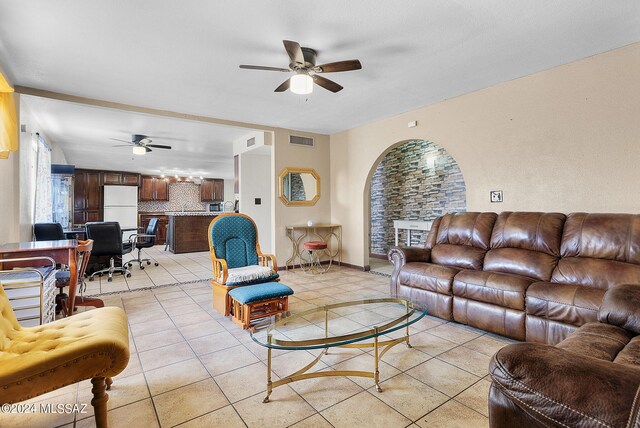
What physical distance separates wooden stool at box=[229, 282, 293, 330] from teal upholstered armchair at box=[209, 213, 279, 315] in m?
0.12

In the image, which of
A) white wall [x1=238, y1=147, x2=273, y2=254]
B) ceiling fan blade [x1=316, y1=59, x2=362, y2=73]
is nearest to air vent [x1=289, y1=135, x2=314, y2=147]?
white wall [x1=238, y1=147, x2=273, y2=254]

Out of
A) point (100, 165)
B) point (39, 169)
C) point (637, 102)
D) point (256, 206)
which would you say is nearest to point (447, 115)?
point (637, 102)

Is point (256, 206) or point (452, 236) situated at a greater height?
point (256, 206)

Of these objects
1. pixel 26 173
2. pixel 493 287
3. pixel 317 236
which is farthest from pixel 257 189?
pixel 493 287

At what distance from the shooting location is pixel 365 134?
5473 millimetres

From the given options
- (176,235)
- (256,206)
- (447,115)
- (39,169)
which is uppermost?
(447,115)

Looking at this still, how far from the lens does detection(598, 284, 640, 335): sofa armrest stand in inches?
64.9

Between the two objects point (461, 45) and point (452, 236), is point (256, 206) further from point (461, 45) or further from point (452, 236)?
point (461, 45)

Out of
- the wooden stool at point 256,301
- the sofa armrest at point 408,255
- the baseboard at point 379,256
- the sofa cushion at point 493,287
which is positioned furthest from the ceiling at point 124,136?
the sofa cushion at point 493,287

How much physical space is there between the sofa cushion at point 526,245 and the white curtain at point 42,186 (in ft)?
20.5

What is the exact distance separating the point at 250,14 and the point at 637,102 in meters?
3.44

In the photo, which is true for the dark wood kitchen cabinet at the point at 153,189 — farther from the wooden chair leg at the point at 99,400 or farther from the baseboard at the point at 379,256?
the wooden chair leg at the point at 99,400

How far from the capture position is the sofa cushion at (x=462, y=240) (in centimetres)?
325

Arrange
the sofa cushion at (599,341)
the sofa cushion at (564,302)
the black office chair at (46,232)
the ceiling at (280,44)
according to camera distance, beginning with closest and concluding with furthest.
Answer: the sofa cushion at (599,341) < the sofa cushion at (564,302) < the ceiling at (280,44) < the black office chair at (46,232)
